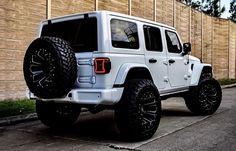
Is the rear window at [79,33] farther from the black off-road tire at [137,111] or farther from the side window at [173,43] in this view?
the side window at [173,43]

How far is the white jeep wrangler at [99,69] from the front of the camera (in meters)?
5.48

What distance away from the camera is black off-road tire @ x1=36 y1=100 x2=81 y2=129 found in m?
6.64

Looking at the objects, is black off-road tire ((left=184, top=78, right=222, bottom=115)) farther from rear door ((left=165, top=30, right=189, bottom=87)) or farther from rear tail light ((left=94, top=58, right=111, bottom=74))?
rear tail light ((left=94, top=58, right=111, bottom=74))

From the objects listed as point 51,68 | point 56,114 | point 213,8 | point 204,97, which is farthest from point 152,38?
point 213,8

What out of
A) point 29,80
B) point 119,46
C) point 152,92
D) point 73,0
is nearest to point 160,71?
point 152,92

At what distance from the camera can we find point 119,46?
582 centimetres

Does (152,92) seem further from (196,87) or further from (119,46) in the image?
(196,87)

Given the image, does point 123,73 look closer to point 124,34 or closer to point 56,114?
point 124,34

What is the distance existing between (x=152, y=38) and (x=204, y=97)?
245 centimetres

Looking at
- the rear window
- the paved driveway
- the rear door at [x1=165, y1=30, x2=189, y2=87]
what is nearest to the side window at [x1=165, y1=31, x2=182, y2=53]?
the rear door at [x1=165, y1=30, x2=189, y2=87]

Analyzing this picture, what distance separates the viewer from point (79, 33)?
5.91m

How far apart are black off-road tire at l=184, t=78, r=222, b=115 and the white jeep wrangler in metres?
1.89

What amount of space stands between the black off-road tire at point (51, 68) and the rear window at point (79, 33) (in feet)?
0.93

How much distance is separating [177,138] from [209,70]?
3.30m
